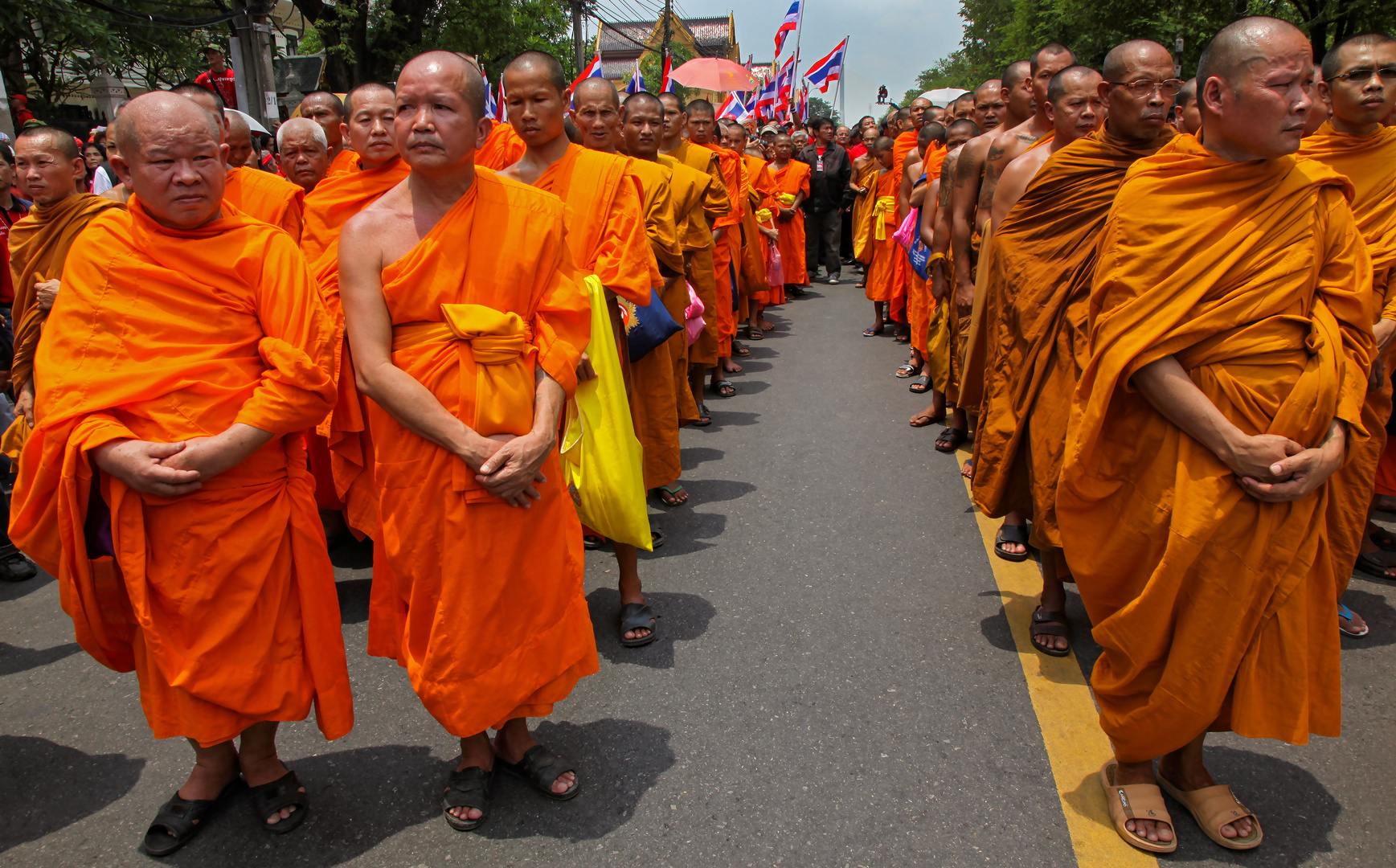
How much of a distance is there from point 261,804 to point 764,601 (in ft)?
6.34

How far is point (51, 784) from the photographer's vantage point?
2.78 metres

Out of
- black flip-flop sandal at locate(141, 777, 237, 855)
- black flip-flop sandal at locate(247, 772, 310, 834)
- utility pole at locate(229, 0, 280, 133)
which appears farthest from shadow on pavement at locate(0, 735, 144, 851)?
utility pole at locate(229, 0, 280, 133)

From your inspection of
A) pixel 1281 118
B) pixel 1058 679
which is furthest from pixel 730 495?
pixel 1281 118

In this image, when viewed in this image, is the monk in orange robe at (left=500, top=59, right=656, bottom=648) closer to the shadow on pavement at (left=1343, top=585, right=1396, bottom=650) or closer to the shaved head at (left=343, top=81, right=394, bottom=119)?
the shaved head at (left=343, top=81, right=394, bottom=119)

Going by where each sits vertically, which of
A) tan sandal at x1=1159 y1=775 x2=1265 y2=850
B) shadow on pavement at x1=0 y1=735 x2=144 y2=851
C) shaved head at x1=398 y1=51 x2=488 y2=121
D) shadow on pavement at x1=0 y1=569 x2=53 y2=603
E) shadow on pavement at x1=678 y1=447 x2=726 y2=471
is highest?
shaved head at x1=398 y1=51 x2=488 y2=121

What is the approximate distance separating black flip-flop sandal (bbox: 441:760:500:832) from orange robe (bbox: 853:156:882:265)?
31.0ft

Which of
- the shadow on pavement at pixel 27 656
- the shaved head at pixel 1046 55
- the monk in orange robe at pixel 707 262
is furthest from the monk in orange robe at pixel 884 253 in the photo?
the shadow on pavement at pixel 27 656

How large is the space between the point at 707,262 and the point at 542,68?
3018mm

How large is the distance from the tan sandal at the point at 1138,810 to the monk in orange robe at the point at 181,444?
2.13 meters

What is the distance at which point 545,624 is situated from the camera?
2.52 meters

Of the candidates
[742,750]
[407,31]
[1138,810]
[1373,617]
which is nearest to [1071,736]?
[1138,810]

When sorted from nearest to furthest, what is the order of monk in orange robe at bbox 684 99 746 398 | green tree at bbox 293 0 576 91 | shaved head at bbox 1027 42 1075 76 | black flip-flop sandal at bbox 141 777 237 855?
black flip-flop sandal at bbox 141 777 237 855 < shaved head at bbox 1027 42 1075 76 < monk in orange robe at bbox 684 99 746 398 < green tree at bbox 293 0 576 91

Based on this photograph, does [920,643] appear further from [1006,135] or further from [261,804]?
[1006,135]

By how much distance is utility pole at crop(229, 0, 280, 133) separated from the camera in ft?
41.1
